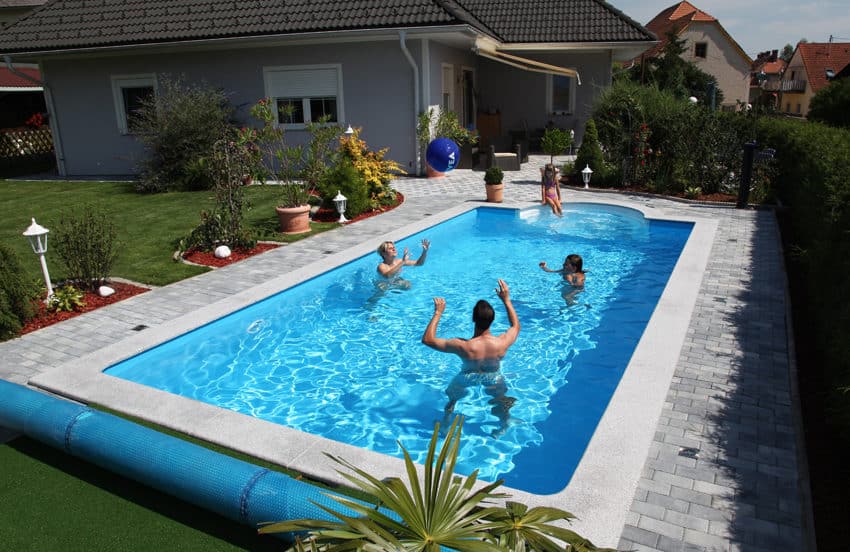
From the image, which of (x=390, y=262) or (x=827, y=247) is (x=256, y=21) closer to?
(x=390, y=262)

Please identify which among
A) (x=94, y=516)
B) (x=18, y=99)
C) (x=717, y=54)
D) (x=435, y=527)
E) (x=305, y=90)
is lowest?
(x=94, y=516)

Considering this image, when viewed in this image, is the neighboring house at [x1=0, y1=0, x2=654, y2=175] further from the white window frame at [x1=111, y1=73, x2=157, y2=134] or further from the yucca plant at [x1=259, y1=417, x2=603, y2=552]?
the yucca plant at [x1=259, y1=417, x2=603, y2=552]

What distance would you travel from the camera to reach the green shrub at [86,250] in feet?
27.7

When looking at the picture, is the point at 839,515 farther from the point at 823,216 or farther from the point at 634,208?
the point at 634,208

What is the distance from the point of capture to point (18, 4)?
37.9m

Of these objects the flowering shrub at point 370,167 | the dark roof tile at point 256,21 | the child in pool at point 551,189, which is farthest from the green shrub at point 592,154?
the flowering shrub at point 370,167

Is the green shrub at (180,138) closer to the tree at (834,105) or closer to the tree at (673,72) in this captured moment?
the tree at (834,105)

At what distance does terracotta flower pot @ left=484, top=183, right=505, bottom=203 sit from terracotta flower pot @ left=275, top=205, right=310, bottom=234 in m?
4.78

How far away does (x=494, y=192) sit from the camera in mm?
14898

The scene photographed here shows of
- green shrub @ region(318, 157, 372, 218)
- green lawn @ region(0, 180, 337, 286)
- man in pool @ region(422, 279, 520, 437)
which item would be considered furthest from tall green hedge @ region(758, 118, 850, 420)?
green shrub @ region(318, 157, 372, 218)

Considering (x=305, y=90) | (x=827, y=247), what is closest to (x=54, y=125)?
(x=305, y=90)

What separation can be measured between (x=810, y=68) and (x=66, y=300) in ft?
252

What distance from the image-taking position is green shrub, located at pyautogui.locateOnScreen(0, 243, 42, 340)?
7.09 meters

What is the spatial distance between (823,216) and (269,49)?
1668 centimetres
